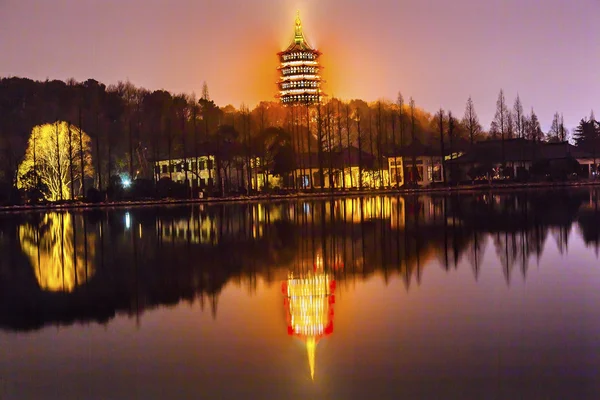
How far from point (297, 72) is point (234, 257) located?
356 ft

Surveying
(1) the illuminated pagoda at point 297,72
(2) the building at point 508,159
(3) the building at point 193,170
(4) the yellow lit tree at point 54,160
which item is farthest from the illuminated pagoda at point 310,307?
(1) the illuminated pagoda at point 297,72

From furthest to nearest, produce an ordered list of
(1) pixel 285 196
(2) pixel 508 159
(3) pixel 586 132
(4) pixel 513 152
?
(3) pixel 586 132 < (4) pixel 513 152 < (2) pixel 508 159 < (1) pixel 285 196

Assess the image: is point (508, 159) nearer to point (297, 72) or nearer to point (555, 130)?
point (555, 130)

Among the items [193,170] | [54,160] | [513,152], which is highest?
[54,160]

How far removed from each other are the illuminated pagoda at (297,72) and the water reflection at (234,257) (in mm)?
98059

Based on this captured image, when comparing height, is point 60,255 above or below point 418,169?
below

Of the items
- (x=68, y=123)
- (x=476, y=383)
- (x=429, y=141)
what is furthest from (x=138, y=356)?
(x=429, y=141)

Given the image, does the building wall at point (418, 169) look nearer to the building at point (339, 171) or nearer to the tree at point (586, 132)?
the building at point (339, 171)

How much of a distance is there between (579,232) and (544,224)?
2.57m

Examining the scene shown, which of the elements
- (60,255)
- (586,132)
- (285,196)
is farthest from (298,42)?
(60,255)

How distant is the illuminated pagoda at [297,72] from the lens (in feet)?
393

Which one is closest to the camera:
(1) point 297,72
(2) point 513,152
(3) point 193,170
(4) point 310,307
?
(4) point 310,307

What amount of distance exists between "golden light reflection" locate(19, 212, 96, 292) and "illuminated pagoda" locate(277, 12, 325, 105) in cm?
9658

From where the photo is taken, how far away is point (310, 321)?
8023mm
